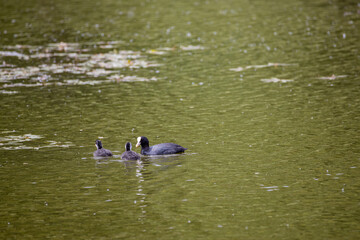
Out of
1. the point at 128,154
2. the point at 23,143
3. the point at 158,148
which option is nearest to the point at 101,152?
the point at 128,154

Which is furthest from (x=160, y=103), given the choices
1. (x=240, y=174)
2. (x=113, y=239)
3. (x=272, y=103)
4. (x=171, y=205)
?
(x=113, y=239)

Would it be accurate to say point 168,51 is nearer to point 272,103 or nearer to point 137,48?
point 137,48

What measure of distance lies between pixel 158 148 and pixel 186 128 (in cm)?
301

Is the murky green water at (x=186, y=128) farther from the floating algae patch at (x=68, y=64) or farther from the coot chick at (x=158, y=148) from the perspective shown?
the coot chick at (x=158, y=148)

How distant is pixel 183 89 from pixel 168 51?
807 centimetres

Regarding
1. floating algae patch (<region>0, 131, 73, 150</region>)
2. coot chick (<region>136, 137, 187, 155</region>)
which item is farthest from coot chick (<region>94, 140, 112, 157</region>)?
floating algae patch (<region>0, 131, 73, 150</region>)

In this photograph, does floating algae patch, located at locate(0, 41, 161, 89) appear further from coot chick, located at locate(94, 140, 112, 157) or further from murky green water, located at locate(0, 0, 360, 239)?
coot chick, located at locate(94, 140, 112, 157)

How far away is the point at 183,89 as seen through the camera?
1043 inches

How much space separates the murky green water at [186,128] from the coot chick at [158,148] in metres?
0.29

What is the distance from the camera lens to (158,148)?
17.8 m

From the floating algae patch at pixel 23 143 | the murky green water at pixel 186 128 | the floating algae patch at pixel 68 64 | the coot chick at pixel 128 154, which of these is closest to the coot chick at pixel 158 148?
the murky green water at pixel 186 128

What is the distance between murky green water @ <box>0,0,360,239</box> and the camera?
13.4 m

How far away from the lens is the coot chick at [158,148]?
17656mm

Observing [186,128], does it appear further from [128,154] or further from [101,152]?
[101,152]
